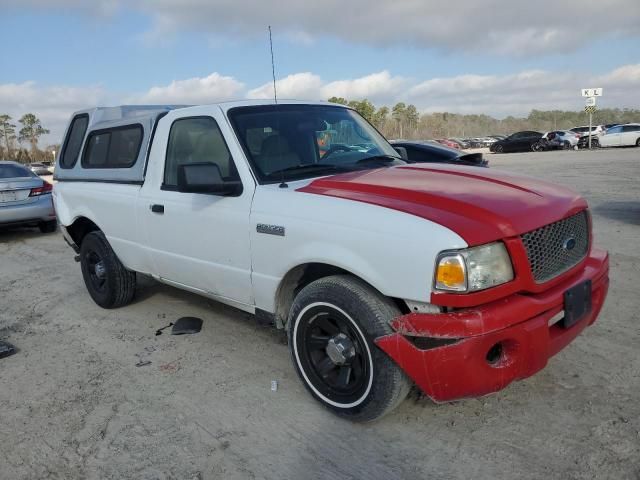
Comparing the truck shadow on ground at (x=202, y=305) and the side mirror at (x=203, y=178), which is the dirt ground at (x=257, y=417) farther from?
the side mirror at (x=203, y=178)

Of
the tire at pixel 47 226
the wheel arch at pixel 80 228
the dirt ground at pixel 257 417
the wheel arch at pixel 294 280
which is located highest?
the wheel arch at pixel 80 228

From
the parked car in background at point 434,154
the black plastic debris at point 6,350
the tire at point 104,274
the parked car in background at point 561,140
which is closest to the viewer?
the black plastic debris at point 6,350

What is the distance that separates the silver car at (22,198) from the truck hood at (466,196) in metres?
8.16

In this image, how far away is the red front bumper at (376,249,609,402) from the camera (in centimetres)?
249

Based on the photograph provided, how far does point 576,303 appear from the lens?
2.86 meters

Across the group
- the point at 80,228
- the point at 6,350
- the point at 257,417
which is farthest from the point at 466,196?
the point at 80,228

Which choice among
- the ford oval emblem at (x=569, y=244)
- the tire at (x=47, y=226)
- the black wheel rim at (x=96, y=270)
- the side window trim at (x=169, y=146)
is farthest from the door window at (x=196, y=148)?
the tire at (x=47, y=226)

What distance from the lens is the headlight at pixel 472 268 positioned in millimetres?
2482

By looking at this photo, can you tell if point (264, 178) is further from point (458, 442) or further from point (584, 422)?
point (584, 422)

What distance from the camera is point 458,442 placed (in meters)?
2.82

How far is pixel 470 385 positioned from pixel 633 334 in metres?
2.09

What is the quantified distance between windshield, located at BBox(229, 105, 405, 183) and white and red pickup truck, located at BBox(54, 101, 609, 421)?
13 mm

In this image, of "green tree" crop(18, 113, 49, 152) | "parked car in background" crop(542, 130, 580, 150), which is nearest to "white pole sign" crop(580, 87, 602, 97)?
"parked car in background" crop(542, 130, 580, 150)

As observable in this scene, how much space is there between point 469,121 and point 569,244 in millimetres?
96918
